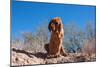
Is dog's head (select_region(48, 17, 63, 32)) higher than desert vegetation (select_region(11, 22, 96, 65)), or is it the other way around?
dog's head (select_region(48, 17, 63, 32))

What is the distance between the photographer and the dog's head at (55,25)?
3.15 meters

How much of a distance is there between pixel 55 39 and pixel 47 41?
0.11m

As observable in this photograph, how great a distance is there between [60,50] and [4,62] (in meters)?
0.74

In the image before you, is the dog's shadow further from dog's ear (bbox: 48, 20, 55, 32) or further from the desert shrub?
dog's ear (bbox: 48, 20, 55, 32)

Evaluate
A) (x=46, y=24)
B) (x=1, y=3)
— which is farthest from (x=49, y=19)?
(x=1, y=3)

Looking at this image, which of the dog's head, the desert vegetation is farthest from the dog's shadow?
the dog's head

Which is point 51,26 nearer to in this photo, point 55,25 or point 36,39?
point 55,25

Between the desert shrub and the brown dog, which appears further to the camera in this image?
the brown dog

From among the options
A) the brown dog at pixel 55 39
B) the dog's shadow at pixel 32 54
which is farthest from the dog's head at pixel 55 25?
the dog's shadow at pixel 32 54

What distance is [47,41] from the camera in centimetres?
312

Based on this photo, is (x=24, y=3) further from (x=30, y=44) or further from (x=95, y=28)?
(x=95, y=28)

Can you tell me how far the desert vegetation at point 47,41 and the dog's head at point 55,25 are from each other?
0.19 ft

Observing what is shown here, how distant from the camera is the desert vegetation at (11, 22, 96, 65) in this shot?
2965mm
